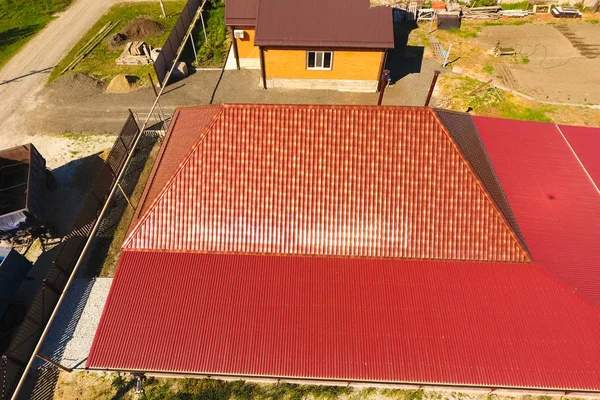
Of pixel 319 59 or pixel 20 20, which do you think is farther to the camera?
pixel 20 20

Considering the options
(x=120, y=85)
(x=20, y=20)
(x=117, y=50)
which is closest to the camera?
(x=120, y=85)

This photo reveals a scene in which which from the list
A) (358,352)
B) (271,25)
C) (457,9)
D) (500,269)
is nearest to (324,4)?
(271,25)

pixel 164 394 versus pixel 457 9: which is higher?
pixel 457 9

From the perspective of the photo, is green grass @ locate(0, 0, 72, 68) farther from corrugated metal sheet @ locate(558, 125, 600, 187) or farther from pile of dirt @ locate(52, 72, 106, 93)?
corrugated metal sheet @ locate(558, 125, 600, 187)

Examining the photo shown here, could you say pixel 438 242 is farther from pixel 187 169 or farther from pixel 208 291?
pixel 187 169

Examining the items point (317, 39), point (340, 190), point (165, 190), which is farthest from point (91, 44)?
point (340, 190)

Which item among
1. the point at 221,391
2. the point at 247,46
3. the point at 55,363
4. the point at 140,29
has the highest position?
the point at 247,46

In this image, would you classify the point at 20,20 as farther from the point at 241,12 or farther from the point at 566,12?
the point at 566,12
